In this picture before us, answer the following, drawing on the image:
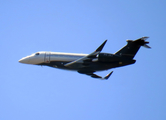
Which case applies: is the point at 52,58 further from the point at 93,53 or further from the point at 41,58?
the point at 93,53

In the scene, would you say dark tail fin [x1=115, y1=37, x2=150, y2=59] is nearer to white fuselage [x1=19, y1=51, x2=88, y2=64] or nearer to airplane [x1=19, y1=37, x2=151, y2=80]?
airplane [x1=19, y1=37, x2=151, y2=80]

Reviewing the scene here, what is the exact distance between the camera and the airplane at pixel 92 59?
187 feet

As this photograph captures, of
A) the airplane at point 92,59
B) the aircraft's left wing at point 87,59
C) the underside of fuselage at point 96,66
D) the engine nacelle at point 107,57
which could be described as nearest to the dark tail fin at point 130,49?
the airplane at point 92,59

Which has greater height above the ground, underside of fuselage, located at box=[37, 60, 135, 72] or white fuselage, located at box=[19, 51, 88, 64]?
white fuselage, located at box=[19, 51, 88, 64]

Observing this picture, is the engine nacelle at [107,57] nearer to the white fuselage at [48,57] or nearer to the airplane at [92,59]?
the airplane at [92,59]

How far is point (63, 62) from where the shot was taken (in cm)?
5894

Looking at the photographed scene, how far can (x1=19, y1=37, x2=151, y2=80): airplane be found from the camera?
56969mm

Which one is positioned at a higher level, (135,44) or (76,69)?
Answer: (135,44)

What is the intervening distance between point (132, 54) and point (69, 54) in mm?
10337

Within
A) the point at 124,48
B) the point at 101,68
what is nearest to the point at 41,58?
the point at 101,68

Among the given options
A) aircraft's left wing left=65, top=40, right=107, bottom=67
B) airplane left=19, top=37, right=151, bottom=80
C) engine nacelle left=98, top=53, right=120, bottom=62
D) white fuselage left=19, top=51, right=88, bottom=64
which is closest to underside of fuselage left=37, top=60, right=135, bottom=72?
airplane left=19, top=37, right=151, bottom=80

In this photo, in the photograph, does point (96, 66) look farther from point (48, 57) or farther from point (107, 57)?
point (48, 57)

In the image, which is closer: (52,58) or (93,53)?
(93,53)

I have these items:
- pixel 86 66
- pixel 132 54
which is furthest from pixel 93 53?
pixel 132 54
